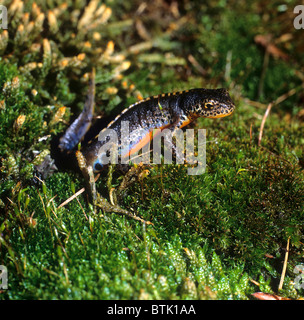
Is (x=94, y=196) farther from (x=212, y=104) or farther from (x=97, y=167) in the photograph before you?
(x=212, y=104)

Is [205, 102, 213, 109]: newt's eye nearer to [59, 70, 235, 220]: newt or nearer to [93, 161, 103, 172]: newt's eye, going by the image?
[59, 70, 235, 220]: newt

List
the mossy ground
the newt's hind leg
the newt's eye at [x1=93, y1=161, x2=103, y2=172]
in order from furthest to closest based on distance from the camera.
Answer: the newt's eye at [x1=93, y1=161, x2=103, y2=172] < the newt's hind leg < the mossy ground

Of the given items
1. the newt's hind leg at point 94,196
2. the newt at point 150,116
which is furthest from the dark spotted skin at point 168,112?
the newt's hind leg at point 94,196

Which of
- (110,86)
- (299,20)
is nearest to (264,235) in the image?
(110,86)

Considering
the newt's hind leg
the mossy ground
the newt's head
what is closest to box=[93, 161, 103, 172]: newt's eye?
the mossy ground

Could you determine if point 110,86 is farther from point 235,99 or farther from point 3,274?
point 3,274

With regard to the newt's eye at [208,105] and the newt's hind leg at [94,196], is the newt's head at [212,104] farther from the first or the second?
the newt's hind leg at [94,196]
